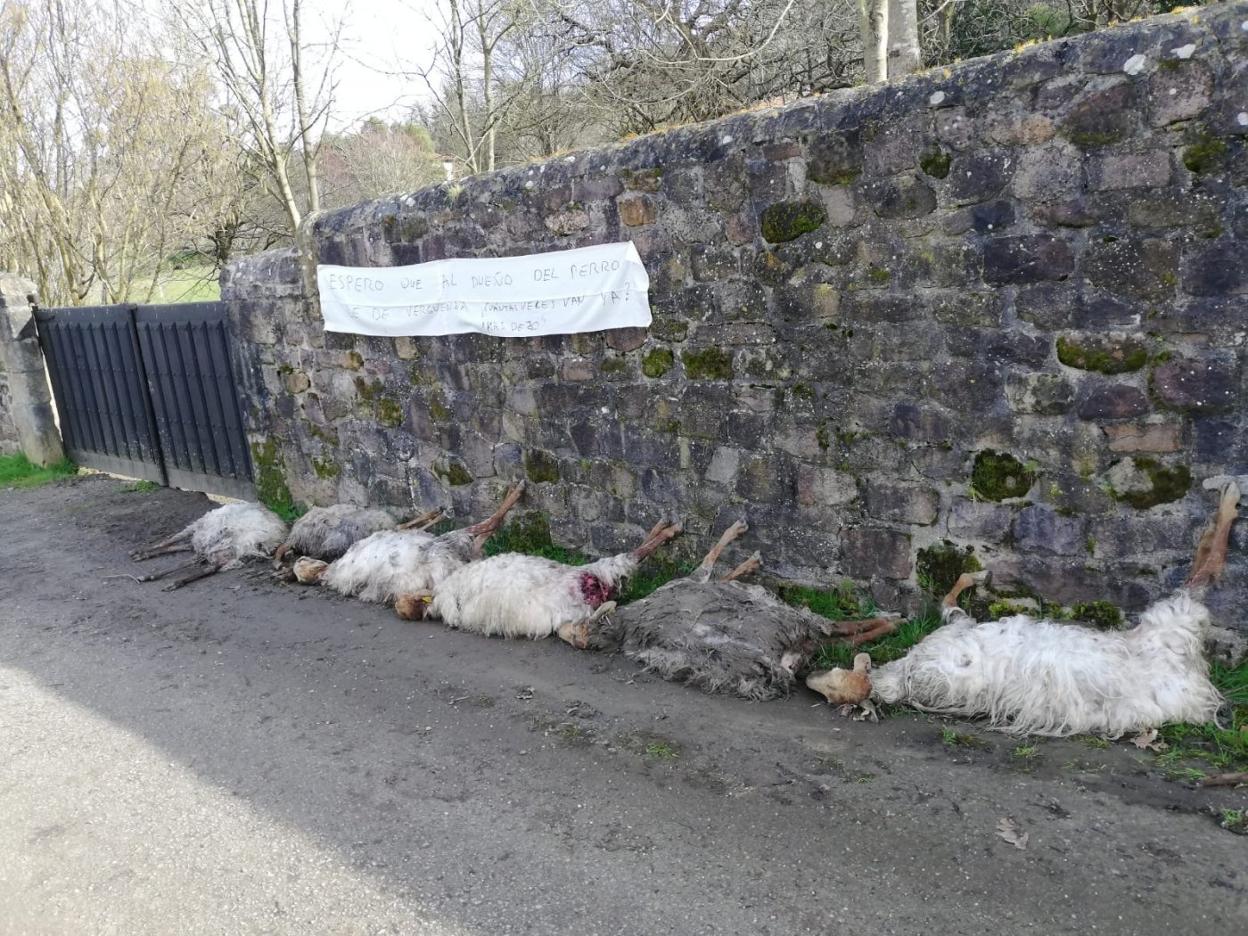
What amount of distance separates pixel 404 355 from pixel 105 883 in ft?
13.3

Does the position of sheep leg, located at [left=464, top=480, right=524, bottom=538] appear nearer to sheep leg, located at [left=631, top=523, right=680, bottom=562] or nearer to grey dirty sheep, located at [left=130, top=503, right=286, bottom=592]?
sheep leg, located at [left=631, top=523, right=680, bottom=562]

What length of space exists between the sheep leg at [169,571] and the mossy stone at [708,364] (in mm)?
4213

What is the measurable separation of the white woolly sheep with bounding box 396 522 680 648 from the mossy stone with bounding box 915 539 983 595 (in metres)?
1.43

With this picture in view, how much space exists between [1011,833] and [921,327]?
2.19 meters

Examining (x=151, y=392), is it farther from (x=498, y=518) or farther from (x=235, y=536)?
(x=498, y=518)

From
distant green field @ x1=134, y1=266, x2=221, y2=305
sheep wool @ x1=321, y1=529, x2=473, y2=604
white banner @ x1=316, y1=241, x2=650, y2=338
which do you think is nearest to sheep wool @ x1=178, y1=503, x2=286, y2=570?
Answer: sheep wool @ x1=321, y1=529, x2=473, y2=604

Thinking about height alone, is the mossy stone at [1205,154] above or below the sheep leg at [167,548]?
above

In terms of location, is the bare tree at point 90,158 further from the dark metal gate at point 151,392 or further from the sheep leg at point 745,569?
the sheep leg at point 745,569

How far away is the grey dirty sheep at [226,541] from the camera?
679cm

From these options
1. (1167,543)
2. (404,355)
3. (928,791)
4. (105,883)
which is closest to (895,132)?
(1167,543)

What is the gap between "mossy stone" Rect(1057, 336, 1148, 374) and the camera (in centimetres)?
367

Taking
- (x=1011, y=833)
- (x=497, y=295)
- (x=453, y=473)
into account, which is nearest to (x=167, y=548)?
(x=453, y=473)

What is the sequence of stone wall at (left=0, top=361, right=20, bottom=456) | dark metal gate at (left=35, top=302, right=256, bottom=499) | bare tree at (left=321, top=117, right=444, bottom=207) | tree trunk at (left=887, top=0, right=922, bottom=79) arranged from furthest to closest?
1. bare tree at (left=321, top=117, right=444, bottom=207)
2. stone wall at (left=0, top=361, right=20, bottom=456)
3. dark metal gate at (left=35, top=302, right=256, bottom=499)
4. tree trunk at (left=887, top=0, right=922, bottom=79)

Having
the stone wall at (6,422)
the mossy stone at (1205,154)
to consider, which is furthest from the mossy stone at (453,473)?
the stone wall at (6,422)
